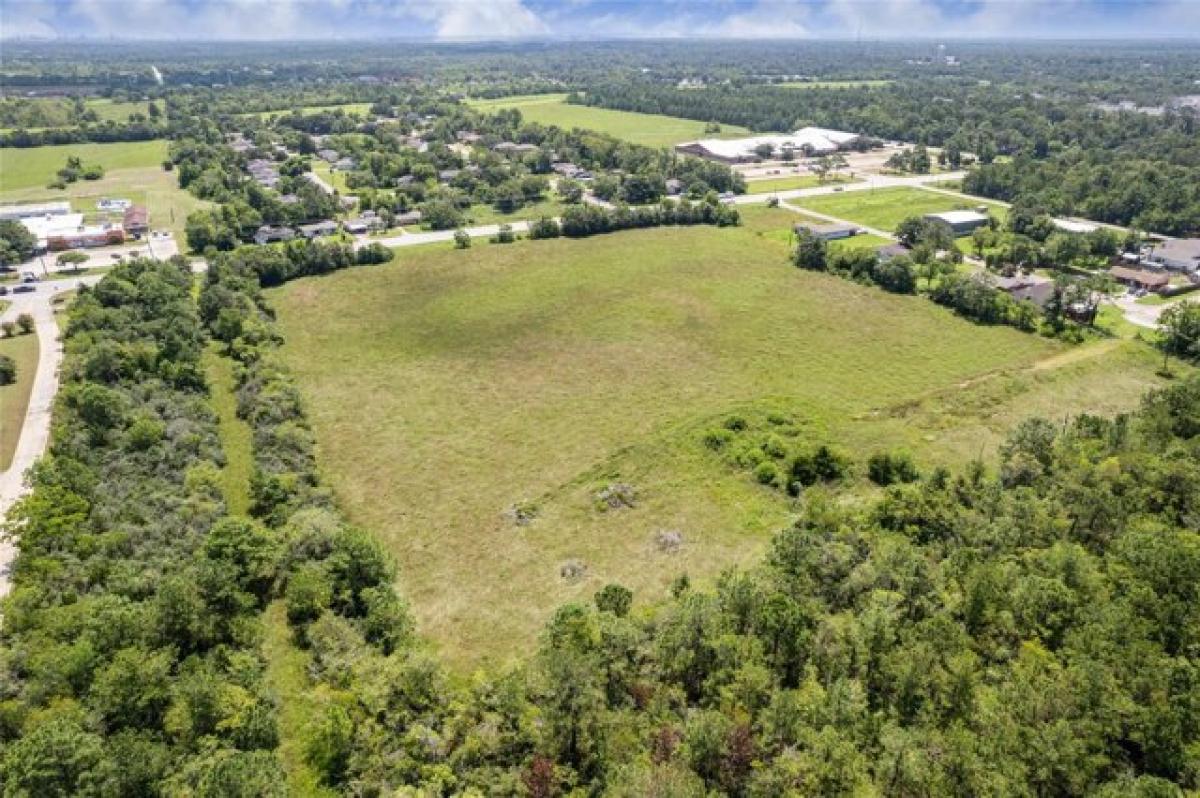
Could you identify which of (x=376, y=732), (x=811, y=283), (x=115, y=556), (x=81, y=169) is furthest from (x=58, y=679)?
(x=81, y=169)

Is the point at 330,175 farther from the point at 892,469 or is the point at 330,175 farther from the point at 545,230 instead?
the point at 892,469

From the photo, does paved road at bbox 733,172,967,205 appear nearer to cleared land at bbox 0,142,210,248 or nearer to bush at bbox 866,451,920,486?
bush at bbox 866,451,920,486

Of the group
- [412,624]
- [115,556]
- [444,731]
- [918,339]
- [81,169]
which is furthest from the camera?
[81,169]

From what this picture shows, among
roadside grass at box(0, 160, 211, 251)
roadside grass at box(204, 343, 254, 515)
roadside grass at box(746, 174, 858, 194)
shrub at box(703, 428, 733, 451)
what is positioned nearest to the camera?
roadside grass at box(204, 343, 254, 515)

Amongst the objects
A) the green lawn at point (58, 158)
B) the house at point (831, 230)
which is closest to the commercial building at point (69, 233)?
the green lawn at point (58, 158)

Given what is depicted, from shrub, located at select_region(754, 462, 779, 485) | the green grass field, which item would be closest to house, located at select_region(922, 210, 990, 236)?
shrub, located at select_region(754, 462, 779, 485)

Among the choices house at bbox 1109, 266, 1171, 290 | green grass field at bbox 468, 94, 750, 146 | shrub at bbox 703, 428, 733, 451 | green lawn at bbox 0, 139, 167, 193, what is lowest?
shrub at bbox 703, 428, 733, 451

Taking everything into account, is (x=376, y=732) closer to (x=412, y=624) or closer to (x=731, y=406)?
(x=412, y=624)

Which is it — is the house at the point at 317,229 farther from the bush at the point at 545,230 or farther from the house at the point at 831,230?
the house at the point at 831,230
